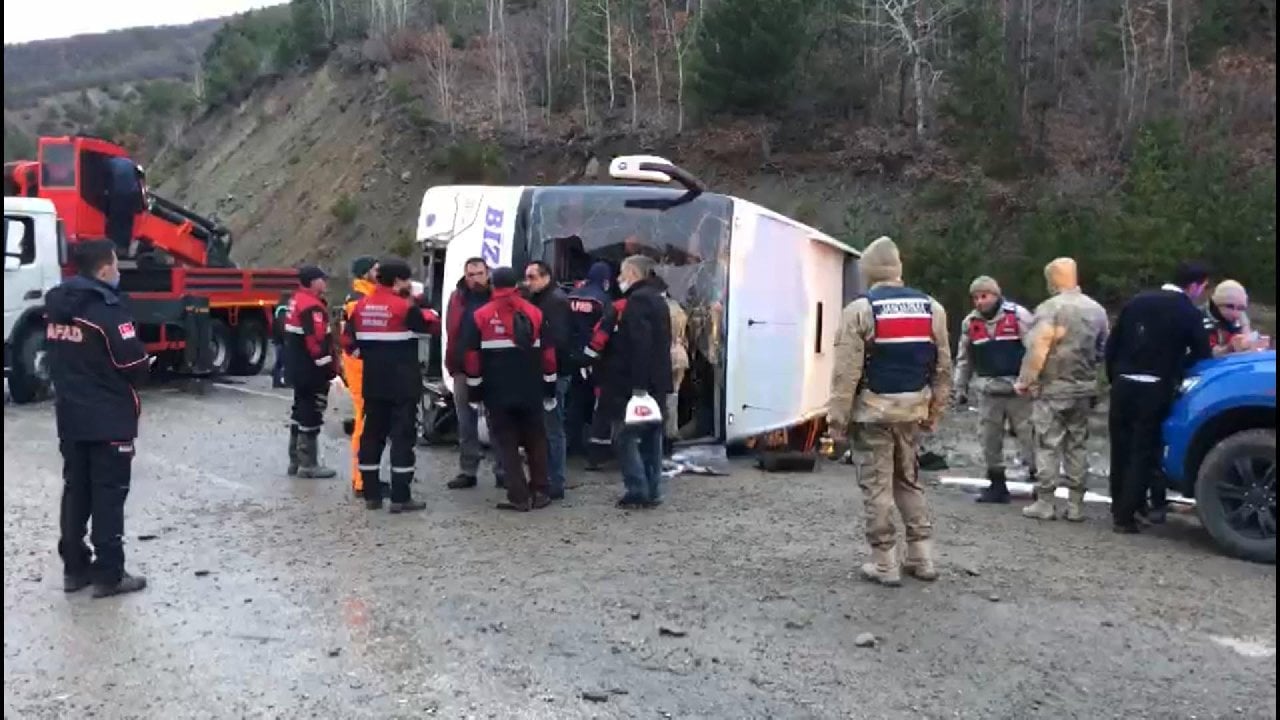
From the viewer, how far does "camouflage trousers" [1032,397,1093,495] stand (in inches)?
324

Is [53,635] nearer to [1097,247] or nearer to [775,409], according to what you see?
[775,409]

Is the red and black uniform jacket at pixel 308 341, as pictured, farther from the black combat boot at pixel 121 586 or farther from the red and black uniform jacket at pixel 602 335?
the black combat boot at pixel 121 586

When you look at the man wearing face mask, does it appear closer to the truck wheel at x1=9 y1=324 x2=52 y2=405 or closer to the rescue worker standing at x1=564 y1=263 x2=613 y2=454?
the rescue worker standing at x1=564 y1=263 x2=613 y2=454

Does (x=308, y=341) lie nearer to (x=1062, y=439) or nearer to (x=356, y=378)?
(x=356, y=378)

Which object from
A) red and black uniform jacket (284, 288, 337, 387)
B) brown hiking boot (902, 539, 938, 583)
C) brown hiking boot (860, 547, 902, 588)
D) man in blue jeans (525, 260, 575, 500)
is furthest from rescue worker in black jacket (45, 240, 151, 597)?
brown hiking boot (902, 539, 938, 583)

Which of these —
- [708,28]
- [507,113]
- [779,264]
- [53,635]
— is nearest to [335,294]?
[507,113]

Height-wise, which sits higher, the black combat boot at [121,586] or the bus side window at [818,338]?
the bus side window at [818,338]

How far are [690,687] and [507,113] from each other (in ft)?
109

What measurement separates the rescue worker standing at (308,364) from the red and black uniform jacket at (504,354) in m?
1.69

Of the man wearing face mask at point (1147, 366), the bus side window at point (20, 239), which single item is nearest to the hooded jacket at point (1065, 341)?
the man wearing face mask at point (1147, 366)

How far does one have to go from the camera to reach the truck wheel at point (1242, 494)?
712 cm

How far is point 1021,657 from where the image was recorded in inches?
204

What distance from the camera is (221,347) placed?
59.3 ft

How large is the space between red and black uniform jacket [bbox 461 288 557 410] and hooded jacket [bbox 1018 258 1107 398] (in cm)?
341
